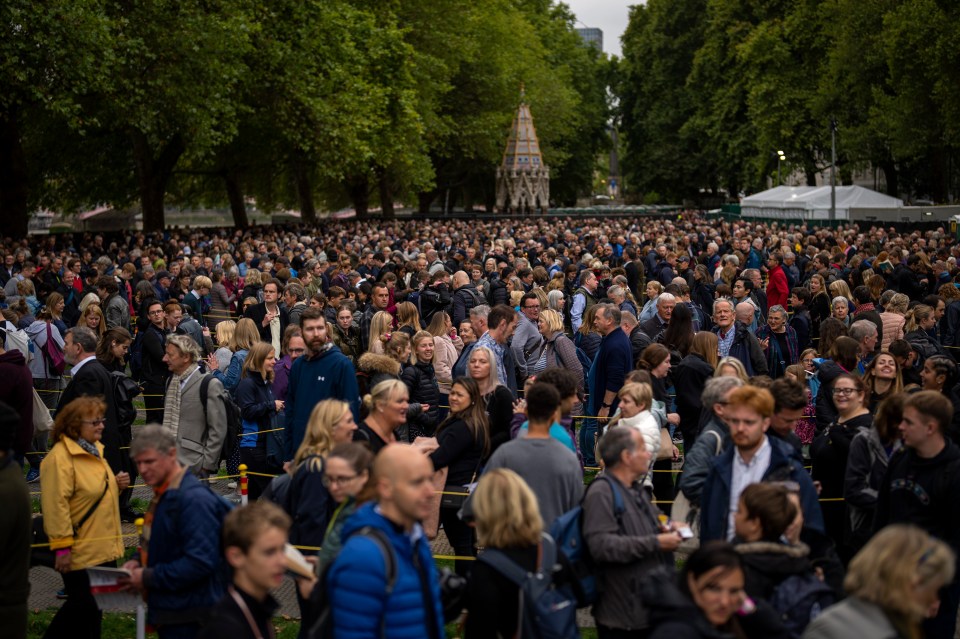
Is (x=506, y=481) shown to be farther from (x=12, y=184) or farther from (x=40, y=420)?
(x=12, y=184)

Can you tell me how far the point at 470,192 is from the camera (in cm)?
8500

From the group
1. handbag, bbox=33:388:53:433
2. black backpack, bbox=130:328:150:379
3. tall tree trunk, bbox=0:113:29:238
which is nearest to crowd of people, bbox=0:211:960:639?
handbag, bbox=33:388:53:433

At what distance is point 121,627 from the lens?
27.5ft

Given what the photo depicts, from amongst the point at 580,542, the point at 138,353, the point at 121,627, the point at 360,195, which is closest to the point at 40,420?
the point at 138,353

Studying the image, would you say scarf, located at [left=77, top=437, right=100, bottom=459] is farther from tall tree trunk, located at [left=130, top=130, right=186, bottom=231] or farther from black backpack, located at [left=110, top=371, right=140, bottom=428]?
tall tree trunk, located at [left=130, top=130, right=186, bottom=231]

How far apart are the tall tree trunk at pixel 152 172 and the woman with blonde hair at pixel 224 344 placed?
29.0 m

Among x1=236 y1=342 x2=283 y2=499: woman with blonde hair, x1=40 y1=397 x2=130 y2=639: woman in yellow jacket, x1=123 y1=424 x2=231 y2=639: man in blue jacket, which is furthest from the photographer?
x1=236 y1=342 x2=283 y2=499: woman with blonde hair

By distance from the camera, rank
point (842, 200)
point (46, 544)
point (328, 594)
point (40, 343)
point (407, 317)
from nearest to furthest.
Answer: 1. point (328, 594)
2. point (46, 544)
3. point (407, 317)
4. point (40, 343)
5. point (842, 200)

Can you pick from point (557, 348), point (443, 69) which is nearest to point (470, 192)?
point (443, 69)

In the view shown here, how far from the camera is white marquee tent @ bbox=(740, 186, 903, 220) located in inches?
2015

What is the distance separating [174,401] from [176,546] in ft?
12.4

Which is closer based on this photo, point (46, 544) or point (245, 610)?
point (245, 610)

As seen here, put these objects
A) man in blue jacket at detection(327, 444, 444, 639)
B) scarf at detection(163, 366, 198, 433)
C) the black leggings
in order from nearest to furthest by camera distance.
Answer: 1. man in blue jacket at detection(327, 444, 444, 639)
2. the black leggings
3. scarf at detection(163, 366, 198, 433)

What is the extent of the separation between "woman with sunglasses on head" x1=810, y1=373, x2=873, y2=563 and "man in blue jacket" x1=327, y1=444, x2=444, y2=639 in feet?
11.8
